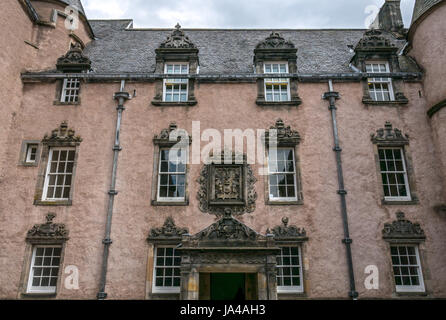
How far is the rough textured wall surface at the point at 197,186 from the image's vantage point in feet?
38.5

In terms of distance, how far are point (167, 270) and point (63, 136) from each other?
6.45 metres

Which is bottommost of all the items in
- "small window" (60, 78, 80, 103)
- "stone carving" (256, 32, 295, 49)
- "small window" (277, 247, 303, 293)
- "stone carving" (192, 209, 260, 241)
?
"small window" (277, 247, 303, 293)

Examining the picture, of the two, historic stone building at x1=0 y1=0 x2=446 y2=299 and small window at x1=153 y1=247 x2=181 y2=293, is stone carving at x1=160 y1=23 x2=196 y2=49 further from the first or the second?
small window at x1=153 y1=247 x2=181 y2=293

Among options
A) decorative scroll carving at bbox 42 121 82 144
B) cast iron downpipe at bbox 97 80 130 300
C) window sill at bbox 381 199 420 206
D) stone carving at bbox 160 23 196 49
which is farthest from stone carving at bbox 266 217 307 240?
stone carving at bbox 160 23 196 49

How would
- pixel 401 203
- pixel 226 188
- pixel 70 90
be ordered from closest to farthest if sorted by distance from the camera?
pixel 401 203 → pixel 226 188 → pixel 70 90

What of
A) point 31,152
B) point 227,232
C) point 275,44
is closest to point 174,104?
point 275,44

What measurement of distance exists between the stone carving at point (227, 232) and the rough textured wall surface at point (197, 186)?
0.91m

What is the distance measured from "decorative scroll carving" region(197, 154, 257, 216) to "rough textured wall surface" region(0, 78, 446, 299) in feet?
0.88

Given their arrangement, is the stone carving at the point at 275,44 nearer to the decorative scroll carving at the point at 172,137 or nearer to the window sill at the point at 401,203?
the decorative scroll carving at the point at 172,137

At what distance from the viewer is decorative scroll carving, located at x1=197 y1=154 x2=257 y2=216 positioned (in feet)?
40.7

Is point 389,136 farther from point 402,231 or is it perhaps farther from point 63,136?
point 63,136

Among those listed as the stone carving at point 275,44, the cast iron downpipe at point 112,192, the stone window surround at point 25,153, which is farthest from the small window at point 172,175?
the stone carving at point 275,44

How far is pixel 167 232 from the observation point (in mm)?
12094

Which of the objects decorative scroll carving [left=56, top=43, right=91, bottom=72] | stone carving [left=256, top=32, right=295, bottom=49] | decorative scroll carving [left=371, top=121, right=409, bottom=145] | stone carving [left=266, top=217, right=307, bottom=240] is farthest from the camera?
stone carving [left=256, top=32, right=295, bottom=49]
